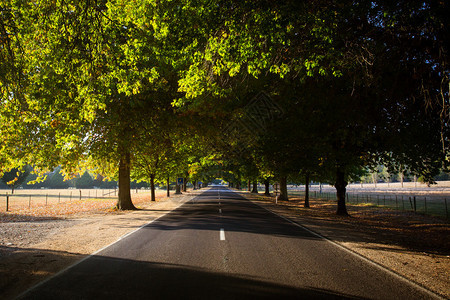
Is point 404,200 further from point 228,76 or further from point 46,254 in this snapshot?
point 46,254

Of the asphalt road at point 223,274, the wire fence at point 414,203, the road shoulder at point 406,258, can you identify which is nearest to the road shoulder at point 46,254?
the asphalt road at point 223,274

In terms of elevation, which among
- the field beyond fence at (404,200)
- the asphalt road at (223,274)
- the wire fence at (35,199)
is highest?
the asphalt road at (223,274)

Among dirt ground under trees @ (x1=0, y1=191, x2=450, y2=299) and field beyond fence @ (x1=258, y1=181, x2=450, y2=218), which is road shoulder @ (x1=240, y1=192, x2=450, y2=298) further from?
field beyond fence @ (x1=258, y1=181, x2=450, y2=218)

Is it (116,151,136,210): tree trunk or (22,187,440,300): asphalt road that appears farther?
(116,151,136,210): tree trunk

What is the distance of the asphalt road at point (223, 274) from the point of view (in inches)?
178

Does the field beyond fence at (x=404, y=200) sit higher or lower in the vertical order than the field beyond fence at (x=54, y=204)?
lower

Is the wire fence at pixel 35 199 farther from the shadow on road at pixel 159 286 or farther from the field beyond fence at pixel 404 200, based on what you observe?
the field beyond fence at pixel 404 200

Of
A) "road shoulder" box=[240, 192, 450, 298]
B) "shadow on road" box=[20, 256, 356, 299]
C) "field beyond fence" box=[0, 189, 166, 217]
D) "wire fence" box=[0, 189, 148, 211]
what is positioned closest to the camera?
"shadow on road" box=[20, 256, 356, 299]

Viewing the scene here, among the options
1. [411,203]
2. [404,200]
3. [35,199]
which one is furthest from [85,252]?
[35,199]

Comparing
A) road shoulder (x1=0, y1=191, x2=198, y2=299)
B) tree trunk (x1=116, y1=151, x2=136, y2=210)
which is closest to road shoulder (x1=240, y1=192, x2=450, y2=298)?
road shoulder (x1=0, y1=191, x2=198, y2=299)

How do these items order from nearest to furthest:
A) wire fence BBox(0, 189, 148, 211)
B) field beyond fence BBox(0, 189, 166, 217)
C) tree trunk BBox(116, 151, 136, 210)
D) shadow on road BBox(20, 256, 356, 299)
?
1. shadow on road BBox(20, 256, 356, 299)
2. tree trunk BBox(116, 151, 136, 210)
3. field beyond fence BBox(0, 189, 166, 217)
4. wire fence BBox(0, 189, 148, 211)

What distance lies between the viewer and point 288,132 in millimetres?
13867

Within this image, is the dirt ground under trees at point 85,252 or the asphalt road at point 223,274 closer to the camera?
the asphalt road at point 223,274

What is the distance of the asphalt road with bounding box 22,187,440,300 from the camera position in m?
4.52
